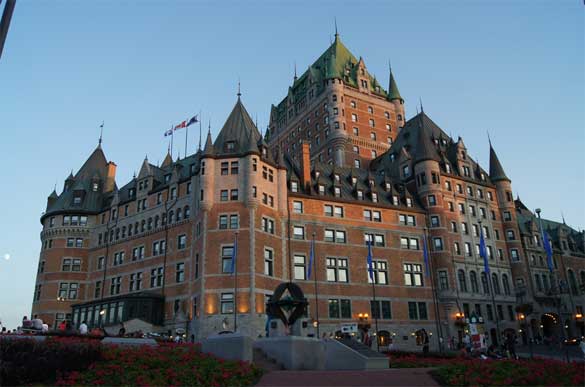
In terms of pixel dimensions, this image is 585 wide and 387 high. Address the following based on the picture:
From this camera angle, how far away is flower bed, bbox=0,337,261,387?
16.6m

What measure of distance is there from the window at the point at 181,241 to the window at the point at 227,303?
29.0 feet

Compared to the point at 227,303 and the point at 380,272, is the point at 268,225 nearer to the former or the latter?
the point at 227,303

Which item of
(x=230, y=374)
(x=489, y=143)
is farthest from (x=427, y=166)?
(x=230, y=374)

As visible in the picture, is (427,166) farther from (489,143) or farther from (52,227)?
(52,227)

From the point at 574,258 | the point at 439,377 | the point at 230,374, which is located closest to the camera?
the point at 230,374

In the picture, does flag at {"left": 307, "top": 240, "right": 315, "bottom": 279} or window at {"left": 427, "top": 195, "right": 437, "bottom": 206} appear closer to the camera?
flag at {"left": 307, "top": 240, "right": 315, "bottom": 279}

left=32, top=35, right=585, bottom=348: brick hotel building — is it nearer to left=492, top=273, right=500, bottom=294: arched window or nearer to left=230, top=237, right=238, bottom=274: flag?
left=492, top=273, right=500, bottom=294: arched window

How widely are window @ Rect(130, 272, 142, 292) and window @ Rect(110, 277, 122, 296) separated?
208 cm

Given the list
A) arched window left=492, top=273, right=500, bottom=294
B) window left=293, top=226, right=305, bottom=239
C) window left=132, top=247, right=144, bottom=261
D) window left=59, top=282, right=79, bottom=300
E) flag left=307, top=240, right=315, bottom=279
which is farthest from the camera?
arched window left=492, top=273, right=500, bottom=294

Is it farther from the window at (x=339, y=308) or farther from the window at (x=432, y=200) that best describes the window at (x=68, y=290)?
the window at (x=432, y=200)

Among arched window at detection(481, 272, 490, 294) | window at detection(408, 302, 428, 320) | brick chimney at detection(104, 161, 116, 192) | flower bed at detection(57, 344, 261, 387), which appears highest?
brick chimney at detection(104, 161, 116, 192)

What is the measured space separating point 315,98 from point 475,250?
41587 millimetres

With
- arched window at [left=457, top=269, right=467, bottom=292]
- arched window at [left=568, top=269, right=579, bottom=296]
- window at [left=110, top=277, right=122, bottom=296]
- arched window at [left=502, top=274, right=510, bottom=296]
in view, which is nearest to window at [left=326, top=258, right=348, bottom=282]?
arched window at [left=457, top=269, right=467, bottom=292]

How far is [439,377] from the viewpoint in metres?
19.8
